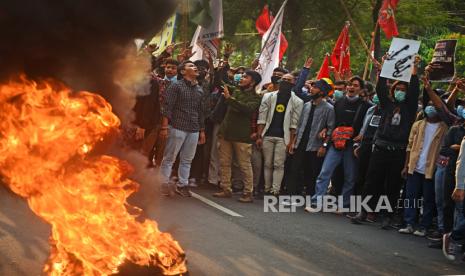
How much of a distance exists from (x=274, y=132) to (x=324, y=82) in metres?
1.11

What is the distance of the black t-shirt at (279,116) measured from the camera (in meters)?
10.4

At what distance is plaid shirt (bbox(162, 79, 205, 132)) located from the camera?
950 centimetres

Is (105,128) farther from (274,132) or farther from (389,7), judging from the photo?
(389,7)

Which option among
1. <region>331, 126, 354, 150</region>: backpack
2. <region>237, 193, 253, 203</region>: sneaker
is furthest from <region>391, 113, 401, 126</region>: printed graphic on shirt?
<region>237, 193, 253, 203</region>: sneaker

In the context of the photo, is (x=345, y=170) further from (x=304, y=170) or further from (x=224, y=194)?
(x=224, y=194)

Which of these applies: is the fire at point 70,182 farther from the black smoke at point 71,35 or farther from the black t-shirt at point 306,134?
the black t-shirt at point 306,134

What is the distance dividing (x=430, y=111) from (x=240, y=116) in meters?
2.92

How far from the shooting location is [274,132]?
1043 centimetres

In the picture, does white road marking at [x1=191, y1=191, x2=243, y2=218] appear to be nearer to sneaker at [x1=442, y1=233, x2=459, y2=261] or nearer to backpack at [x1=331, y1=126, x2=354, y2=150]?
backpack at [x1=331, y1=126, x2=354, y2=150]

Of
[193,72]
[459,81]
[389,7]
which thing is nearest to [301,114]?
[193,72]

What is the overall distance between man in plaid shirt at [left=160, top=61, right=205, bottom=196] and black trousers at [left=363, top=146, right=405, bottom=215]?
102 inches

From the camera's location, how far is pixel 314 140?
407 inches

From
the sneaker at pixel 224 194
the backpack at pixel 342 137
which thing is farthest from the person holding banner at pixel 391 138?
the sneaker at pixel 224 194

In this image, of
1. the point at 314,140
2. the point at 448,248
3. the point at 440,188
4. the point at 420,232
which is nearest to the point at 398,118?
the point at 440,188
